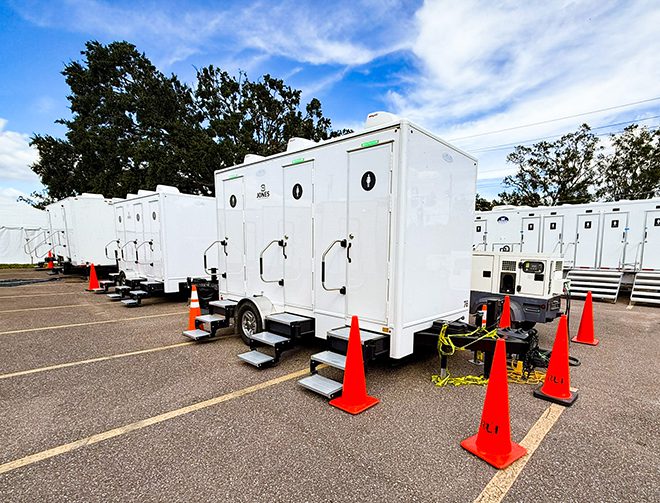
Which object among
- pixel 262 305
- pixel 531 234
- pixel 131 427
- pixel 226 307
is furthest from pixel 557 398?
pixel 531 234

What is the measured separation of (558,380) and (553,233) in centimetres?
982

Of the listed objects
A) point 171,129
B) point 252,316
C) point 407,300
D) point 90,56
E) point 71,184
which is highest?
point 90,56

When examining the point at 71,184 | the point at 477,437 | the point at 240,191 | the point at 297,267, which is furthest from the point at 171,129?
the point at 477,437

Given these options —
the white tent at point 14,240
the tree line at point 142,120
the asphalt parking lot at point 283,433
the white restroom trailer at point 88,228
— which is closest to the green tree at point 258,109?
the tree line at point 142,120

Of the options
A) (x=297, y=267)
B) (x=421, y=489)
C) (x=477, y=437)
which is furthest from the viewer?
(x=297, y=267)

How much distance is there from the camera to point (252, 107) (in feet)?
71.3

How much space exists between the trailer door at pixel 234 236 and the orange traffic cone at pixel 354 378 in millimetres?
3135

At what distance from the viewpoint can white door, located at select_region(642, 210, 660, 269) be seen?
9.88 m

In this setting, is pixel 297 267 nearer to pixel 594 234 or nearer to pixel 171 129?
pixel 594 234

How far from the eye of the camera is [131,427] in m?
3.10

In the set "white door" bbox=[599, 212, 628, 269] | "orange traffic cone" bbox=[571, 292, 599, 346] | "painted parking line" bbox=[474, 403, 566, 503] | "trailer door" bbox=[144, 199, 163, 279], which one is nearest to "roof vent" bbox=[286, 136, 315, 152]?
"painted parking line" bbox=[474, 403, 566, 503]

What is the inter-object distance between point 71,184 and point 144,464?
27.2m

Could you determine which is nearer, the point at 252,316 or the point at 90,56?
the point at 252,316

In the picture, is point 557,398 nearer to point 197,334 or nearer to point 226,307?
point 226,307
